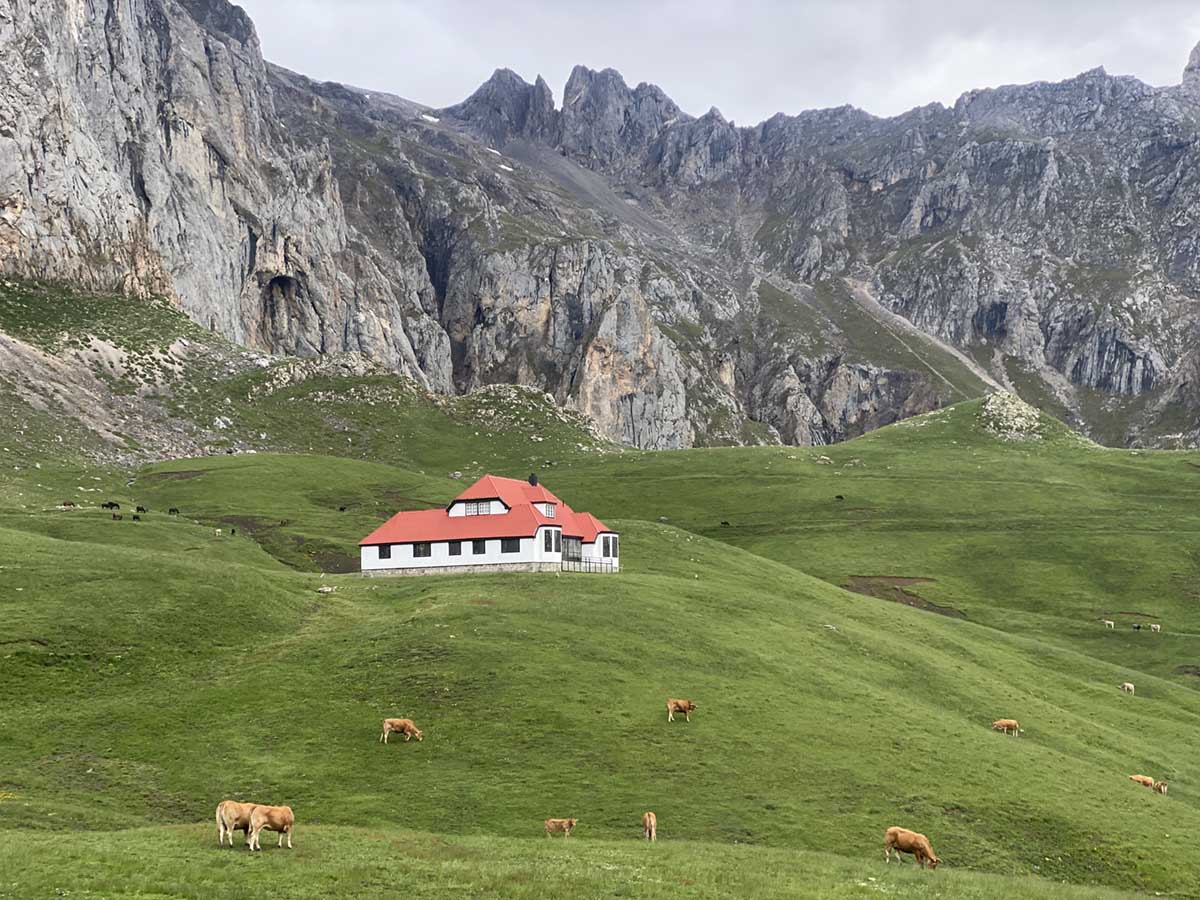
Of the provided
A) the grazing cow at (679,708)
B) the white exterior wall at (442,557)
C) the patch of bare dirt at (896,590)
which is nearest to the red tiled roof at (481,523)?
the white exterior wall at (442,557)

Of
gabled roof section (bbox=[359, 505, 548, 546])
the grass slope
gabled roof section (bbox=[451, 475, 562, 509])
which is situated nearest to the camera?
the grass slope

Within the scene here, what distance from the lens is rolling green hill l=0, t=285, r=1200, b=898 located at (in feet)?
104

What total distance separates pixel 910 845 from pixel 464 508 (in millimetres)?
56130

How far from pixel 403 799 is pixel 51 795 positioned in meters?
13.3

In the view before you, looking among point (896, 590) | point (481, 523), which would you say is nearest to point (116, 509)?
point (481, 523)

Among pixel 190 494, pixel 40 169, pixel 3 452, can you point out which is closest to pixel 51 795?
pixel 190 494

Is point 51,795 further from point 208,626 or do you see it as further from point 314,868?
point 208,626

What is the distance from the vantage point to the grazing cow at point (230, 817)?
99.0 ft

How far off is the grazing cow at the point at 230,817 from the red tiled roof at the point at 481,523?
5208 centimetres

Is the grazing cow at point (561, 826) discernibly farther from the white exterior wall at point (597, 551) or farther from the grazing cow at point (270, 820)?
the white exterior wall at point (597, 551)

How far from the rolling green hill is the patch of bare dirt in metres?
8.46

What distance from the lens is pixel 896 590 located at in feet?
379

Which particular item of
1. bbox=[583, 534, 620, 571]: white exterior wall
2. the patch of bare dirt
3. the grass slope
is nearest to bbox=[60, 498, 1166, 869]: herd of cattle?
the grass slope

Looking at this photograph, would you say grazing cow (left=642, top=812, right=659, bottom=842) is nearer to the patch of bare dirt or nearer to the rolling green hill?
the rolling green hill
